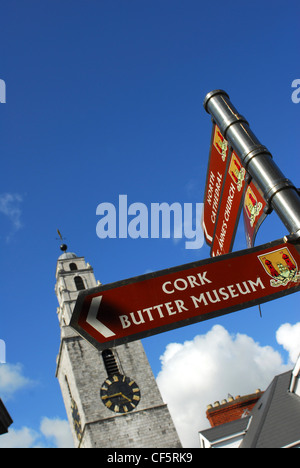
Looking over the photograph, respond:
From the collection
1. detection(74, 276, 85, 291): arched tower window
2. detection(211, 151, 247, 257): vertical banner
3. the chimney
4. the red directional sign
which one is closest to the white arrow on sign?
the red directional sign

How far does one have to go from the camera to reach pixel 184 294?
3.24 meters

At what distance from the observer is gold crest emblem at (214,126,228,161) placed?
387 centimetres

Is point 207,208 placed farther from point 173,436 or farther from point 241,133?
point 173,436

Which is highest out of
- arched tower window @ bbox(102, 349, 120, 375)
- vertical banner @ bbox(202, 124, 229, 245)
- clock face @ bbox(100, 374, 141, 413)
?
arched tower window @ bbox(102, 349, 120, 375)

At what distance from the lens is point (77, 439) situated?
3114cm

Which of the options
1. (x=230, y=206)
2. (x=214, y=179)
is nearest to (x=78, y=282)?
(x=214, y=179)

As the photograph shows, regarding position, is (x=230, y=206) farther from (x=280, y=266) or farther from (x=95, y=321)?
(x=95, y=321)

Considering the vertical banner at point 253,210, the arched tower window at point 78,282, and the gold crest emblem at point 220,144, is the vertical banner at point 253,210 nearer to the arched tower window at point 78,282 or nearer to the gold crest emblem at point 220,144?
the gold crest emblem at point 220,144

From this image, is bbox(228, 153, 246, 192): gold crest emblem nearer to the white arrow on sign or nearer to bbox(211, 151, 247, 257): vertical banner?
bbox(211, 151, 247, 257): vertical banner

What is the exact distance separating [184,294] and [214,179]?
1.52 meters

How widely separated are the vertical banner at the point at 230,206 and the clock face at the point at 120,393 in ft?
91.7

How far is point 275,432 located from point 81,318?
15.7 meters

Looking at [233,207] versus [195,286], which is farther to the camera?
[233,207]
